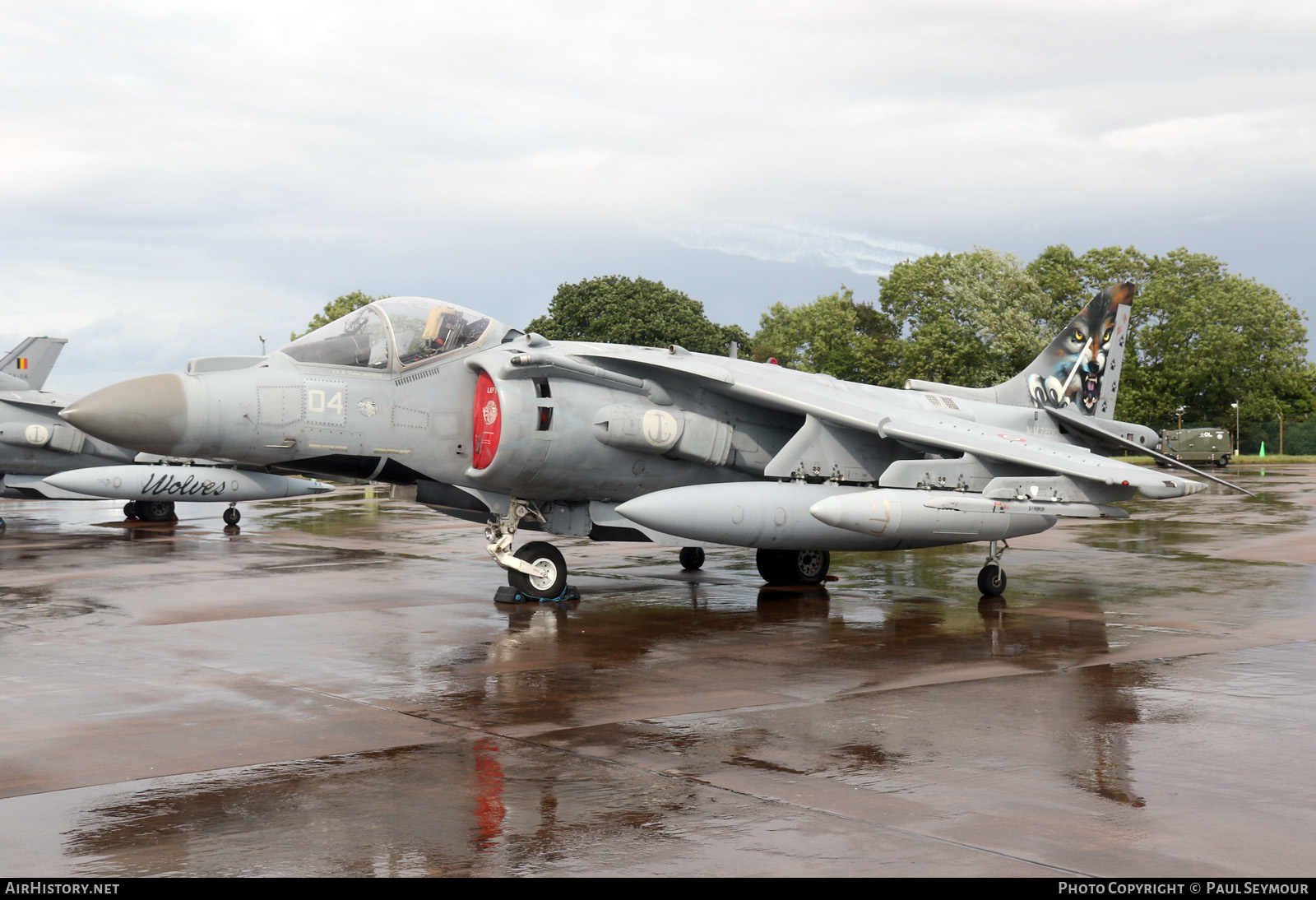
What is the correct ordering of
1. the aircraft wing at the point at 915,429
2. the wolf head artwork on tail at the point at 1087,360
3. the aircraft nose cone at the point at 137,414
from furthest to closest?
the wolf head artwork on tail at the point at 1087,360, the aircraft wing at the point at 915,429, the aircraft nose cone at the point at 137,414

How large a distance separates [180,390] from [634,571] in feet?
21.9

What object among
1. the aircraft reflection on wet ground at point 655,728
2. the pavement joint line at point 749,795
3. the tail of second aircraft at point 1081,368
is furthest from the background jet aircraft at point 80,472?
the pavement joint line at point 749,795

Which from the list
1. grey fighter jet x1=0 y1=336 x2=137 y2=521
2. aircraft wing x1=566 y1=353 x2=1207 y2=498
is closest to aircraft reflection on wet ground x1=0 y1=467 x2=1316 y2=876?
aircraft wing x1=566 y1=353 x2=1207 y2=498

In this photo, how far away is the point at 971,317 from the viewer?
60.9 m

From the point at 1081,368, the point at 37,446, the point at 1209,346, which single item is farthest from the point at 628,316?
the point at 1081,368

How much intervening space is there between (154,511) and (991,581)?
1715cm

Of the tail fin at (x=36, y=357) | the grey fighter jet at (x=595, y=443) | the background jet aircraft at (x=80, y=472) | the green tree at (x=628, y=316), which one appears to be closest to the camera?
the grey fighter jet at (x=595, y=443)

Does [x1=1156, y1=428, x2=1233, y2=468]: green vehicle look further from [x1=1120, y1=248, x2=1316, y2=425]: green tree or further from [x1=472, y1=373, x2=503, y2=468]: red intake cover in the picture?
[x1=472, y1=373, x2=503, y2=468]: red intake cover

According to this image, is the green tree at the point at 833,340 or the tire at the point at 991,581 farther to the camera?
the green tree at the point at 833,340

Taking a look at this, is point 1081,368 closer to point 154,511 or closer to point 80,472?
point 80,472

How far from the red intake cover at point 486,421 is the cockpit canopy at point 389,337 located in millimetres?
515

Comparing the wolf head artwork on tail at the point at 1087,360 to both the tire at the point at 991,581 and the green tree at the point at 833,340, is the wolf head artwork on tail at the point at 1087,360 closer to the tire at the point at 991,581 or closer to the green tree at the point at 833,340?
the tire at the point at 991,581

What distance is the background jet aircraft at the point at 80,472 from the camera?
21156 mm

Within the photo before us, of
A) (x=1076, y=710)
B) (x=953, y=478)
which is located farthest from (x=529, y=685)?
(x=953, y=478)
